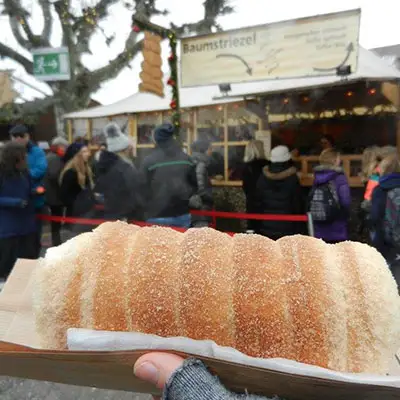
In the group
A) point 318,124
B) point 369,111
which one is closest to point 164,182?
point 369,111

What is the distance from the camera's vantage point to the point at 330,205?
5.20 metres

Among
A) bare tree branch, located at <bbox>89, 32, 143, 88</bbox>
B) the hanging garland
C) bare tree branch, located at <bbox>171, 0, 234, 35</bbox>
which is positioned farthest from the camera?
bare tree branch, located at <bbox>89, 32, 143, 88</bbox>

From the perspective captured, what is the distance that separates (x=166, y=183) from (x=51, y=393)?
228cm

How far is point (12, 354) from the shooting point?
4.78 feet

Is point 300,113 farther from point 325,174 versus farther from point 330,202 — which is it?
point 330,202

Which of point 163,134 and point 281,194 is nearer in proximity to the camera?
point 163,134

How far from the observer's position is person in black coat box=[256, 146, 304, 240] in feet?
18.1

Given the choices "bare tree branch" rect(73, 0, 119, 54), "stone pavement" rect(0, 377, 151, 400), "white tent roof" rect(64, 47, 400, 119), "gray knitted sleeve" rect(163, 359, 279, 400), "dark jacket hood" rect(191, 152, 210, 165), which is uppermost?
"bare tree branch" rect(73, 0, 119, 54)

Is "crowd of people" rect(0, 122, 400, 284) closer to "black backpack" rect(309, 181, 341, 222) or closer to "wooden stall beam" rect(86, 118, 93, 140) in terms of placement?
"black backpack" rect(309, 181, 341, 222)

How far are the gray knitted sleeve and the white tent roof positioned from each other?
6088 millimetres

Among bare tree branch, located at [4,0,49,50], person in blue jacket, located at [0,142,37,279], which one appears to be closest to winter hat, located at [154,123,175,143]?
person in blue jacket, located at [0,142,37,279]

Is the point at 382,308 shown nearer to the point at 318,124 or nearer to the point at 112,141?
the point at 112,141

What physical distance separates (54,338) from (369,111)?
740 centimetres

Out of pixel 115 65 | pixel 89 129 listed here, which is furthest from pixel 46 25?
pixel 89 129
